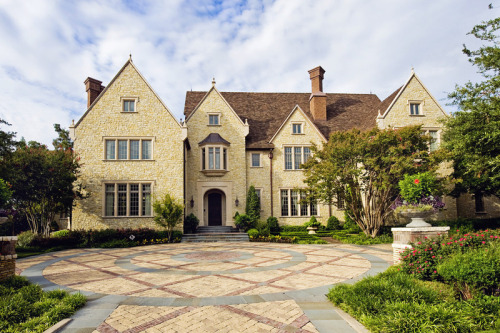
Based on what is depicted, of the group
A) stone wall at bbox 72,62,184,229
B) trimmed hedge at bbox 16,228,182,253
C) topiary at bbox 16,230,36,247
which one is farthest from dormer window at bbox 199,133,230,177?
topiary at bbox 16,230,36,247

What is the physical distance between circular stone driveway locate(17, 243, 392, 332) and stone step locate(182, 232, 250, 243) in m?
6.90

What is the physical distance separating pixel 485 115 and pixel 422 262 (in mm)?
13189

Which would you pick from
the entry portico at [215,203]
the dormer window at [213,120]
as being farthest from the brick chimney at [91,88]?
the entry portico at [215,203]

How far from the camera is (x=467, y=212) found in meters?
24.7

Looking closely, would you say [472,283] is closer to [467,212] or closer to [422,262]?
[422,262]

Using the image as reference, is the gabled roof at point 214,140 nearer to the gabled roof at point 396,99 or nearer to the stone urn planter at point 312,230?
the stone urn planter at point 312,230

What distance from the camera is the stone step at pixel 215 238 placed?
69.7 ft

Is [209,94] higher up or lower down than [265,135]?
higher up

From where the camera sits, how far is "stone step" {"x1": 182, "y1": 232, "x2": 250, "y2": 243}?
21.2 m

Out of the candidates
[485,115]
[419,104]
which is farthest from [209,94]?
[485,115]

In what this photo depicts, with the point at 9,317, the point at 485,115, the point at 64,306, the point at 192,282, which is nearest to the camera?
the point at 9,317

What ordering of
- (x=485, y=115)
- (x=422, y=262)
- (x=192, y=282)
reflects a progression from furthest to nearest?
(x=485, y=115)
(x=192, y=282)
(x=422, y=262)

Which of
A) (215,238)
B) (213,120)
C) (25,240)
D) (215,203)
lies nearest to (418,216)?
(215,238)

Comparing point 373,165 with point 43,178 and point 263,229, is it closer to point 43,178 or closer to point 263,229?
point 263,229
